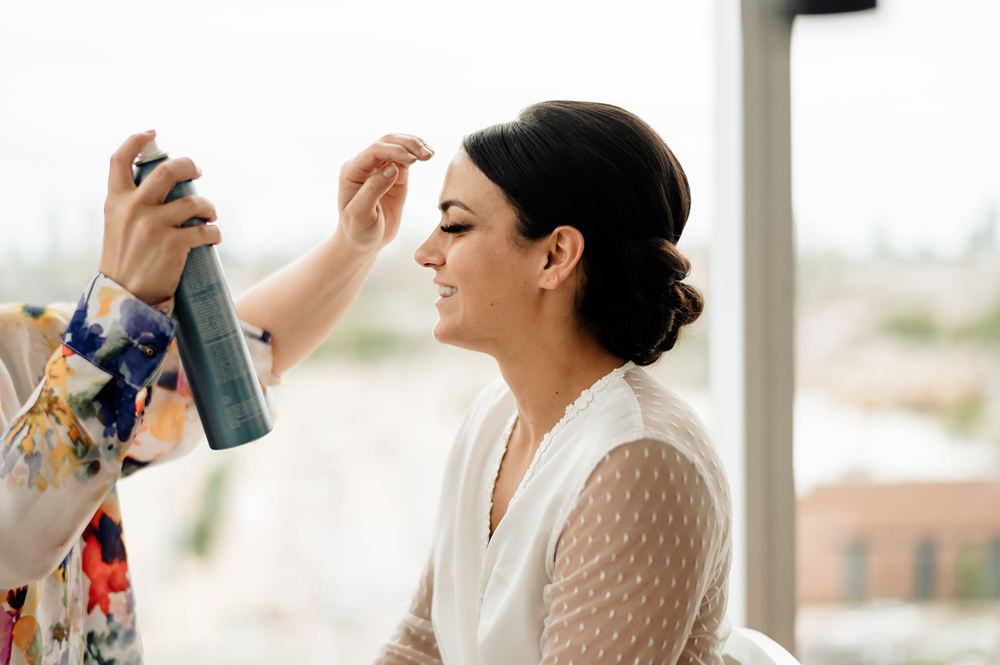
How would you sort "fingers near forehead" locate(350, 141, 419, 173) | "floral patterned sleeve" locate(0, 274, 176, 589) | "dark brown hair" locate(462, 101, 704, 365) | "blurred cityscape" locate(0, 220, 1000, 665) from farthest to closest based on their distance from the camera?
1. "blurred cityscape" locate(0, 220, 1000, 665)
2. "fingers near forehead" locate(350, 141, 419, 173)
3. "dark brown hair" locate(462, 101, 704, 365)
4. "floral patterned sleeve" locate(0, 274, 176, 589)

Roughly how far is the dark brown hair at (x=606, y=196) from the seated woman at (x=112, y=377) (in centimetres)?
15

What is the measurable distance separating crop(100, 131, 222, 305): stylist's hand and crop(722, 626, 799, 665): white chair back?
73 centimetres

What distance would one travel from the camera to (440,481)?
4.53 feet

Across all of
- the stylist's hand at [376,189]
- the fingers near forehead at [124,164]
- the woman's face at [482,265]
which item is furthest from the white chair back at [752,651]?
the fingers near forehead at [124,164]

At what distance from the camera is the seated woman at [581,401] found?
2.31 ft

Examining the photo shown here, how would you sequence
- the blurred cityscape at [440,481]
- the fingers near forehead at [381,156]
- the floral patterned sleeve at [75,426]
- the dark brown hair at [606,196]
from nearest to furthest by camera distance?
the floral patterned sleeve at [75,426] < the dark brown hair at [606,196] < the fingers near forehead at [381,156] < the blurred cityscape at [440,481]

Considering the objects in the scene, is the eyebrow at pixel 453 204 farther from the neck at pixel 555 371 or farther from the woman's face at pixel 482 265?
the neck at pixel 555 371

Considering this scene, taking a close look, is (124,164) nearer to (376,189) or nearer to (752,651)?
(376,189)

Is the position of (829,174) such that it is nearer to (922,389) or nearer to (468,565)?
(922,389)

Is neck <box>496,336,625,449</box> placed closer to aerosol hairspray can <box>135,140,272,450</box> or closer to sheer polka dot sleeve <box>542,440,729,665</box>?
sheer polka dot sleeve <box>542,440,729,665</box>

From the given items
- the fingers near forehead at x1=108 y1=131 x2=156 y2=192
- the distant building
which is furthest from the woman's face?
the distant building

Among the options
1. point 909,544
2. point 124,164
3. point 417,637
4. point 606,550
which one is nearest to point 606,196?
point 606,550

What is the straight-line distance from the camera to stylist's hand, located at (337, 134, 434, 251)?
36.0 inches

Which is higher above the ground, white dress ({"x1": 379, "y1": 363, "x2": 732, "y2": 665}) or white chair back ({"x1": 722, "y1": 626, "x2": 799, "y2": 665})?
white dress ({"x1": 379, "y1": 363, "x2": 732, "y2": 665})
